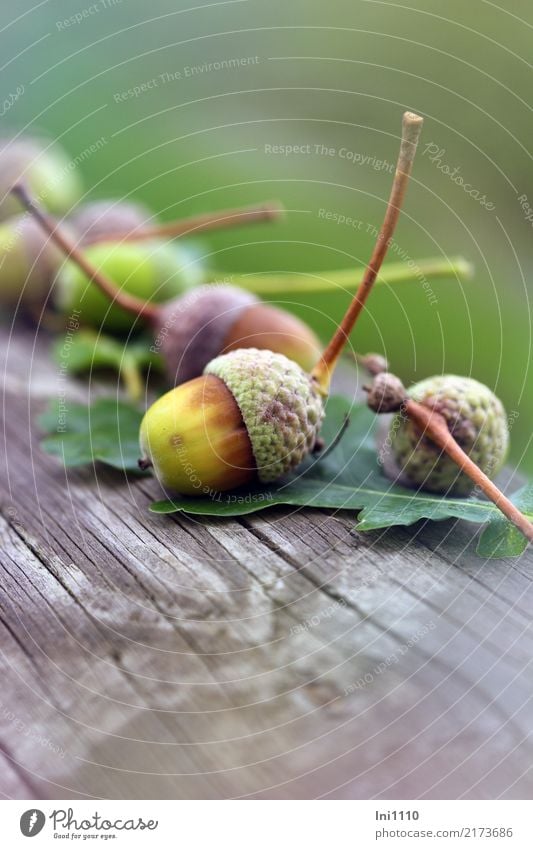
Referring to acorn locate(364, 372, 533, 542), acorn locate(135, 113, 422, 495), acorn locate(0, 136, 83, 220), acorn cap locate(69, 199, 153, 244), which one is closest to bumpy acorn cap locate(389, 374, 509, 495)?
acorn locate(364, 372, 533, 542)

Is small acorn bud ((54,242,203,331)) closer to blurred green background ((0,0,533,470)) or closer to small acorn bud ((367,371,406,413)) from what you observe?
blurred green background ((0,0,533,470))

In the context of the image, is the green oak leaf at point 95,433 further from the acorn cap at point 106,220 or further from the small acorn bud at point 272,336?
the acorn cap at point 106,220

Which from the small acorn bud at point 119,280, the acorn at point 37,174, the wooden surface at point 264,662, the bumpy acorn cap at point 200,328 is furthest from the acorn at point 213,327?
the acorn at point 37,174

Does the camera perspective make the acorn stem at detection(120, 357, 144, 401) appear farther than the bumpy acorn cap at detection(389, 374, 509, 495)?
Yes

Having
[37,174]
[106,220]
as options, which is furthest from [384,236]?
[37,174]

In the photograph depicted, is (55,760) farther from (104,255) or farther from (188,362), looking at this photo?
(104,255)

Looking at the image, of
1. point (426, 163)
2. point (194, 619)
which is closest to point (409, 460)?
point (194, 619)
